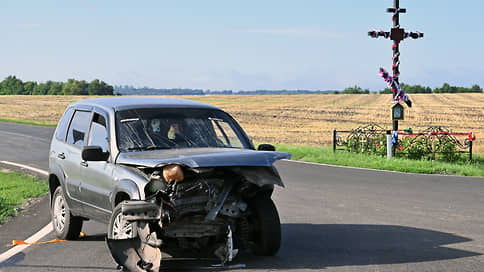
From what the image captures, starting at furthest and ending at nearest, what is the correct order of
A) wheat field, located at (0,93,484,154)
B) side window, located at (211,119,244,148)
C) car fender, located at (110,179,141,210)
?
wheat field, located at (0,93,484,154), side window, located at (211,119,244,148), car fender, located at (110,179,141,210)

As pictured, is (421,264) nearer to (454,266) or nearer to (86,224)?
(454,266)

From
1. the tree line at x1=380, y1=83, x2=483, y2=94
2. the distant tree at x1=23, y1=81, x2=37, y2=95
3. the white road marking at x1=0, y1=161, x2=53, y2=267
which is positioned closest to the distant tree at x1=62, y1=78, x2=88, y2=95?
the distant tree at x1=23, y1=81, x2=37, y2=95

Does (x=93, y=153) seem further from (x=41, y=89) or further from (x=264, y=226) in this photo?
(x=41, y=89)

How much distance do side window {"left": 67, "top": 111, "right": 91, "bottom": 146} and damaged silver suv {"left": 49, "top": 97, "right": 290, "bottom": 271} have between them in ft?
0.10

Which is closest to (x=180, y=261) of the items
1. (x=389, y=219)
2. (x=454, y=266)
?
(x=454, y=266)

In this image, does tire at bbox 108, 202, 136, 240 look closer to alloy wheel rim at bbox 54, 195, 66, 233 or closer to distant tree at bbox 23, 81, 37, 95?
alloy wheel rim at bbox 54, 195, 66, 233

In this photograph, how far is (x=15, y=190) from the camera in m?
14.9

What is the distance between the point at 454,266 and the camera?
7160mm

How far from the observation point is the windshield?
7.96m

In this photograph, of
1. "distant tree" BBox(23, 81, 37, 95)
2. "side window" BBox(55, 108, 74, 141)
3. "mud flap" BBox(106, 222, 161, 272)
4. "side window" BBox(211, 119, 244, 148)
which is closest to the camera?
"mud flap" BBox(106, 222, 161, 272)

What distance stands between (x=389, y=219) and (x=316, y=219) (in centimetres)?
109

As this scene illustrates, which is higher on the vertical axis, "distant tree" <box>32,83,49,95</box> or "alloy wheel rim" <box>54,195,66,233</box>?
"distant tree" <box>32,83,49,95</box>

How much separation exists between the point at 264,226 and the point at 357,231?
243 centimetres

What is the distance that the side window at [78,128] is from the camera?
881 cm
